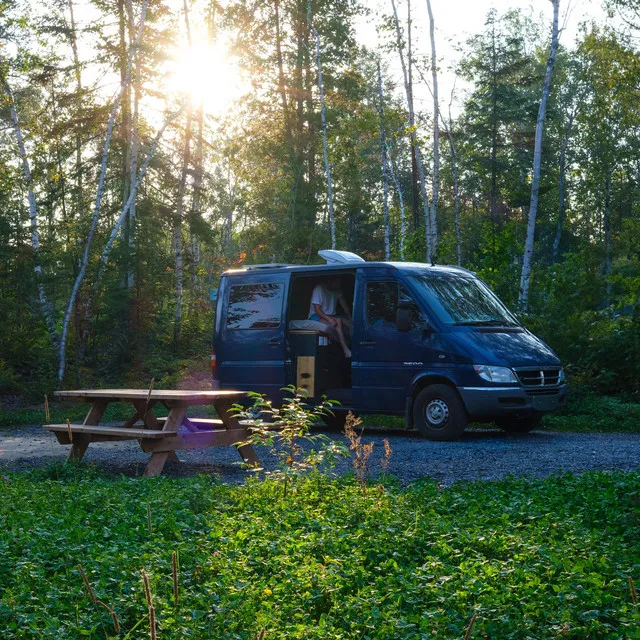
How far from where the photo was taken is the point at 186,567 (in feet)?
16.4

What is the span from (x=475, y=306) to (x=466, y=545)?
7935mm

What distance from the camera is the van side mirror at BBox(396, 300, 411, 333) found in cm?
1249

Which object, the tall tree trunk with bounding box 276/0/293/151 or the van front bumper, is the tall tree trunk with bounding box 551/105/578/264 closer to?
the tall tree trunk with bounding box 276/0/293/151

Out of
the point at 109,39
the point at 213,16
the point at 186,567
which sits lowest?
the point at 186,567

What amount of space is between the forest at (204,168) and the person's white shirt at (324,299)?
2.51 meters

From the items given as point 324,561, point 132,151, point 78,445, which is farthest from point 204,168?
point 324,561

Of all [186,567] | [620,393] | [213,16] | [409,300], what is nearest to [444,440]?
[409,300]

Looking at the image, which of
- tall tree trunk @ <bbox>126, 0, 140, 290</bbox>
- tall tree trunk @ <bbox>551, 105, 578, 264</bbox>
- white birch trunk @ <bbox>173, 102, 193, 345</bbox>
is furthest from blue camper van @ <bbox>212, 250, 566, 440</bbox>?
tall tree trunk @ <bbox>551, 105, 578, 264</bbox>

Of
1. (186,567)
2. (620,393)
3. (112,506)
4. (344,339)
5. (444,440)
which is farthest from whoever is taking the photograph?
(620,393)

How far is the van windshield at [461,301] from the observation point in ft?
41.3

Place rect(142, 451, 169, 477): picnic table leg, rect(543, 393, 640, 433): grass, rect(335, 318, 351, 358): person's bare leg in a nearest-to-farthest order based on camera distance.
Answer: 1. rect(142, 451, 169, 477): picnic table leg
2. rect(543, 393, 640, 433): grass
3. rect(335, 318, 351, 358): person's bare leg

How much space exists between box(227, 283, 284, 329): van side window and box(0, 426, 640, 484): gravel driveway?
2.27 meters

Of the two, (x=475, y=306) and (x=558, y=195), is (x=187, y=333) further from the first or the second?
(x=558, y=195)

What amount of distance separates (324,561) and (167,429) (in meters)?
4.25
